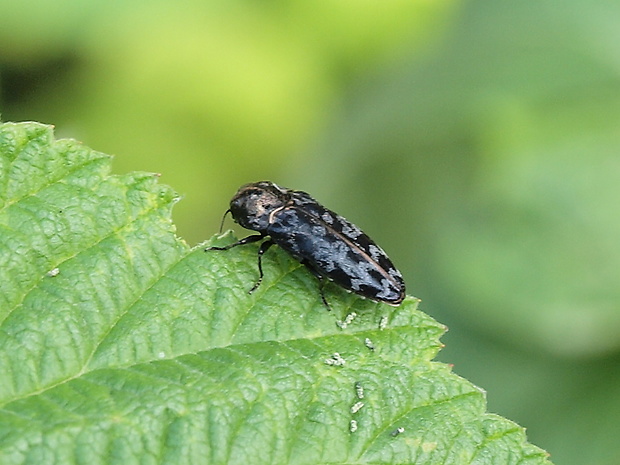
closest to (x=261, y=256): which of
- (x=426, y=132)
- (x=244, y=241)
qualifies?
(x=244, y=241)

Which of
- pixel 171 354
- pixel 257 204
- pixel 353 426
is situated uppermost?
pixel 257 204

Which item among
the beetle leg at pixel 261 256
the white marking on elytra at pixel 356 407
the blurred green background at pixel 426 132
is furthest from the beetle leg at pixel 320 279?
the blurred green background at pixel 426 132

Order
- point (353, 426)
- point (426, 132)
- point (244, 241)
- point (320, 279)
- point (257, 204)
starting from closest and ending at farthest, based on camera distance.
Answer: point (353, 426)
point (320, 279)
point (244, 241)
point (257, 204)
point (426, 132)

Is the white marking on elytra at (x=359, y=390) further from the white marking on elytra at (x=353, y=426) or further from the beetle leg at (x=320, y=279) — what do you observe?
the beetle leg at (x=320, y=279)

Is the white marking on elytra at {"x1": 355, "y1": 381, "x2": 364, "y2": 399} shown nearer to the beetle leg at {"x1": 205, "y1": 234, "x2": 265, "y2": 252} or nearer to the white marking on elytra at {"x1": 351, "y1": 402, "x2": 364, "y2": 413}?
the white marking on elytra at {"x1": 351, "y1": 402, "x2": 364, "y2": 413}

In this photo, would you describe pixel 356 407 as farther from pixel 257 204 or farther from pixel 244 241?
pixel 257 204

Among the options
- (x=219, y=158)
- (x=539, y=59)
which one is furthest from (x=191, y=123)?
(x=539, y=59)
